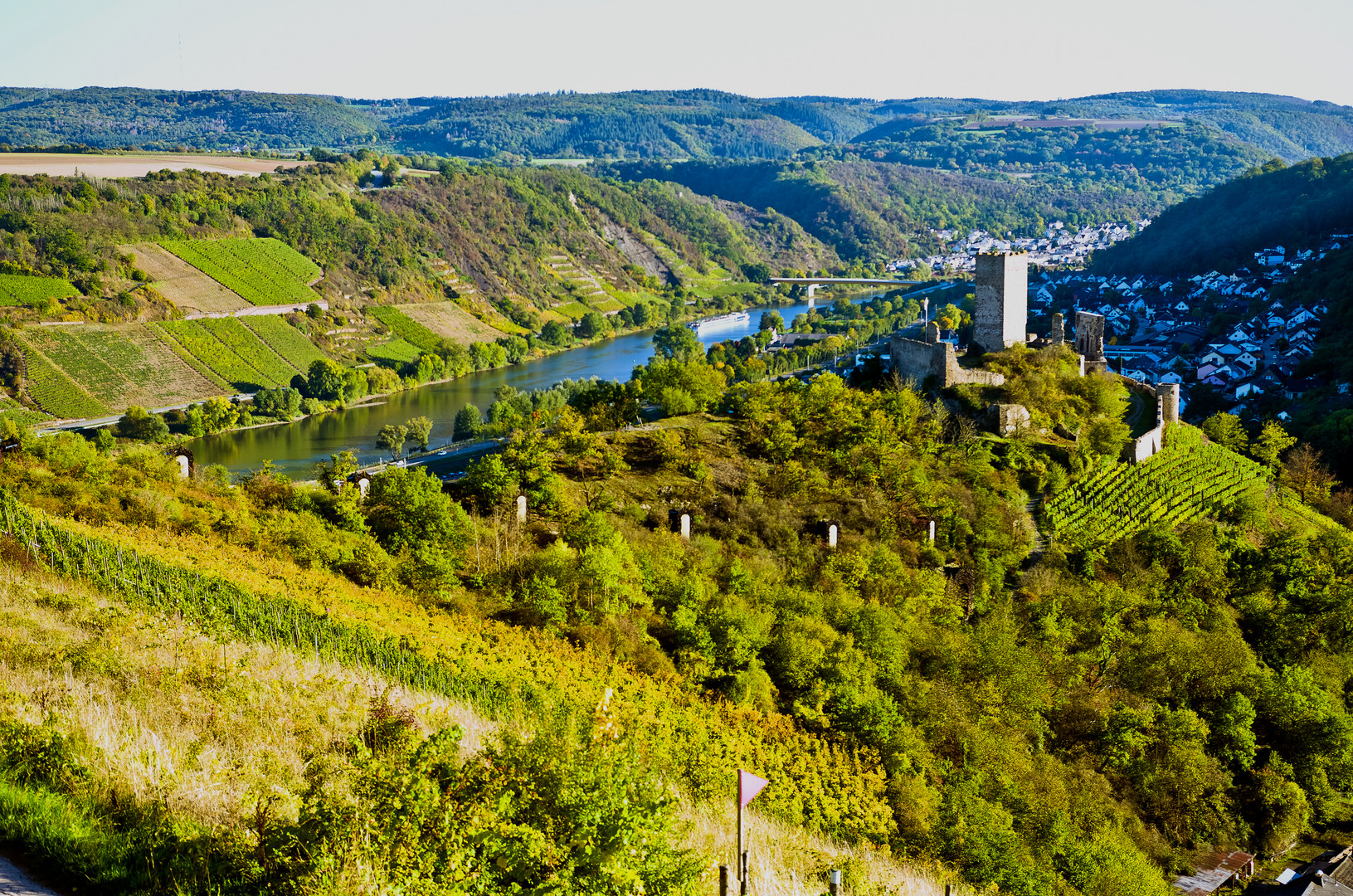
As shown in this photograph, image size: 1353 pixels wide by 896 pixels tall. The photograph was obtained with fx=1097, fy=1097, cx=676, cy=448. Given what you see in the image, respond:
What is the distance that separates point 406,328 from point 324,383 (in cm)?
2005

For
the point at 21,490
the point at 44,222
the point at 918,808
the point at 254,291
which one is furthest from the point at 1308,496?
the point at 44,222

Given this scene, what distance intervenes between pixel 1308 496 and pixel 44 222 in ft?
256

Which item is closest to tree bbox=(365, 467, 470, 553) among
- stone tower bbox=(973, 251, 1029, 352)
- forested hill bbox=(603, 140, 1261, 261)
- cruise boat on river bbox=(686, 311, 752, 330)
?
stone tower bbox=(973, 251, 1029, 352)

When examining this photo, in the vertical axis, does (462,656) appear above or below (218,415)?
above

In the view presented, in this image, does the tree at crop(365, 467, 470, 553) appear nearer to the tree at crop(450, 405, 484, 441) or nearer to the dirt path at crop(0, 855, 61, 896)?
the dirt path at crop(0, 855, 61, 896)

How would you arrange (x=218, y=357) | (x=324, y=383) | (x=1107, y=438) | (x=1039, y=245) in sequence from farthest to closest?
(x=1039, y=245)
(x=218, y=357)
(x=324, y=383)
(x=1107, y=438)

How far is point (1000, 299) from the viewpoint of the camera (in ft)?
91.2

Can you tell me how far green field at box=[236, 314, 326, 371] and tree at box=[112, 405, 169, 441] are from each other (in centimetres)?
1621

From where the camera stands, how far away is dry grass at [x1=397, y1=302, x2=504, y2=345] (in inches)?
3374

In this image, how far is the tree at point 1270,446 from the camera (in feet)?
103

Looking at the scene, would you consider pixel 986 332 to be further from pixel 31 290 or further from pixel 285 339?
pixel 31 290

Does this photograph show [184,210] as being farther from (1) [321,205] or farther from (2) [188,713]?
(2) [188,713]

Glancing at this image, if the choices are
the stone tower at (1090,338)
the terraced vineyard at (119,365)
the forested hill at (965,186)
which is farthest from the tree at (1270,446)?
the forested hill at (965,186)

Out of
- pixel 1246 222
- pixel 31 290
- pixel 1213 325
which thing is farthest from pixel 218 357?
pixel 1246 222
